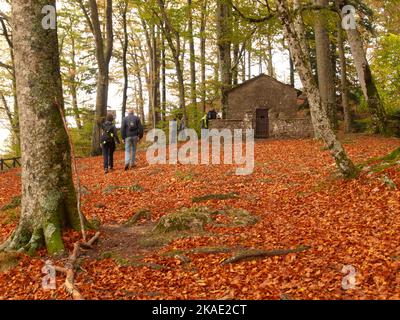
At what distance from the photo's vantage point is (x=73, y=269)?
506 cm

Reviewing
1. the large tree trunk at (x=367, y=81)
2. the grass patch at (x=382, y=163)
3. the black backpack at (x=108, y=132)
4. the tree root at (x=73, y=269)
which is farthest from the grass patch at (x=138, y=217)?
the large tree trunk at (x=367, y=81)

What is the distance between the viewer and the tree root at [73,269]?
4.42 meters

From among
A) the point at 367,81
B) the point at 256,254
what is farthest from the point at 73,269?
the point at 367,81

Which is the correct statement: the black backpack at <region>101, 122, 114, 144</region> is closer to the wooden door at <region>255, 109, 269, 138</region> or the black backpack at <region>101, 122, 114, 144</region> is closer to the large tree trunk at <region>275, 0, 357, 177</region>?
the large tree trunk at <region>275, 0, 357, 177</region>

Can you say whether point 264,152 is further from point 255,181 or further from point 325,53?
point 325,53

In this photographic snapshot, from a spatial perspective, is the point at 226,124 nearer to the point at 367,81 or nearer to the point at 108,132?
the point at 367,81

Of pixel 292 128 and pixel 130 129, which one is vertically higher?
pixel 292 128

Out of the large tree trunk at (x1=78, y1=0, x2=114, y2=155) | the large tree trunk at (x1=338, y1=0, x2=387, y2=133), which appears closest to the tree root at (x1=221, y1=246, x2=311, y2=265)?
the large tree trunk at (x1=338, y1=0, x2=387, y2=133)

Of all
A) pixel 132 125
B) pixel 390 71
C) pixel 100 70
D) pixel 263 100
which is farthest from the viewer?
pixel 263 100

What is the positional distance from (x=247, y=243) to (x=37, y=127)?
3.96 m

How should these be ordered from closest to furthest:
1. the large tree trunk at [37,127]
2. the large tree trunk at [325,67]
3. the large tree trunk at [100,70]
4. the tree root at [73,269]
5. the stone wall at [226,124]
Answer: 1. the tree root at [73,269]
2. the large tree trunk at [37,127]
3. the large tree trunk at [325,67]
4. the large tree trunk at [100,70]
5. the stone wall at [226,124]

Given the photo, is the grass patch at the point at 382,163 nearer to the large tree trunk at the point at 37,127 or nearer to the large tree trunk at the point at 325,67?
the large tree trunk at the point at 37,127

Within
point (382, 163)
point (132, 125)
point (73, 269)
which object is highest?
point (132, 125)

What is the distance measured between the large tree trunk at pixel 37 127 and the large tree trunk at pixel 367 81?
1260 cm
